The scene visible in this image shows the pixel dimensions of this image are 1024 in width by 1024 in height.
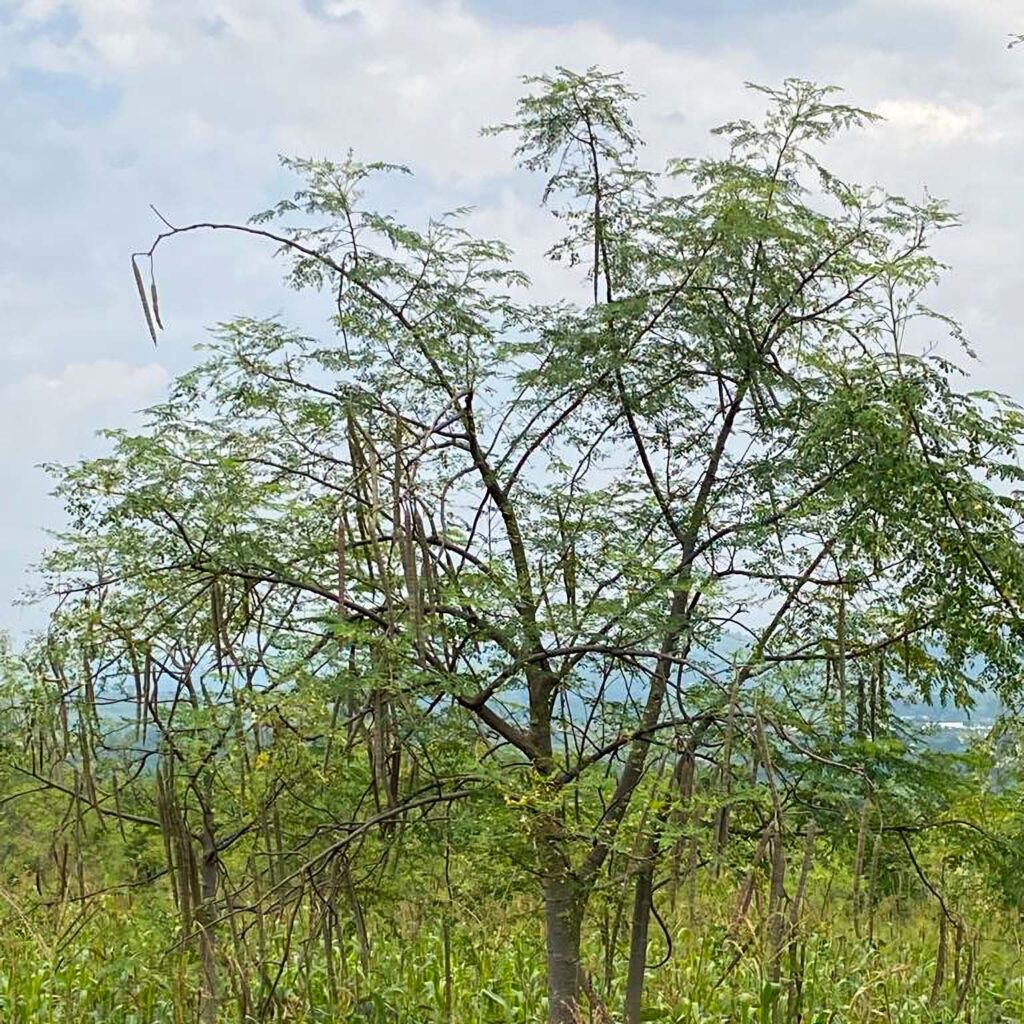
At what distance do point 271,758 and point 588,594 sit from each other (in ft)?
4.58

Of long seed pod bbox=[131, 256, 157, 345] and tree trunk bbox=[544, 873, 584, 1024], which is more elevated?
long seed pod bbox=[131, 256, 157, 345]

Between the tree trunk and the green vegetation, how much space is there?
1 centimetres

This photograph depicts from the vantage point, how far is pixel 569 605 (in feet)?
16.1

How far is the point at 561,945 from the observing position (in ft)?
17.0

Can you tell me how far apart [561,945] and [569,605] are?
1.38m

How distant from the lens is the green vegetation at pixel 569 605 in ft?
15.1

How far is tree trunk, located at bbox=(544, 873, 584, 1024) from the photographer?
512cm

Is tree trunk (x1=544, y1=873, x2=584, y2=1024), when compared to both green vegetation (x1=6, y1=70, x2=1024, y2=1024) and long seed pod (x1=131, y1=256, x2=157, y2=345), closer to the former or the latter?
green vegetation (x1=6, y1=70, x2=1024, y2=1024)

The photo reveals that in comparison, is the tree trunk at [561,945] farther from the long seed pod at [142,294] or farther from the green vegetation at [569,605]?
the long seed pod at [142,294]

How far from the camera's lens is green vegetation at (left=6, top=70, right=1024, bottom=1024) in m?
4.61

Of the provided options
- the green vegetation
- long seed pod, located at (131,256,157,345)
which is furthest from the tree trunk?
long seed pod, located at (131,256,157,345)

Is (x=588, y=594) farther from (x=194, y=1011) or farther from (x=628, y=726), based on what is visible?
(x=194, y=1011)

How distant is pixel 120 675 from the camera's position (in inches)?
203

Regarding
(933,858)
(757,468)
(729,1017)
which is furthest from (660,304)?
(933,858)
